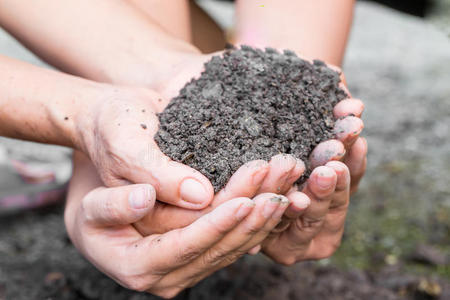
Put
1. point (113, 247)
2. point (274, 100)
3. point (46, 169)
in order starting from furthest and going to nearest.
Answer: point (46, 169), point (274, 100), point (113, 247)

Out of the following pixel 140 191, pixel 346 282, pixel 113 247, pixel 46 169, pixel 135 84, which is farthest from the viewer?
pixel 46 169

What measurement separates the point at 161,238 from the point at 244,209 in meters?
0.26

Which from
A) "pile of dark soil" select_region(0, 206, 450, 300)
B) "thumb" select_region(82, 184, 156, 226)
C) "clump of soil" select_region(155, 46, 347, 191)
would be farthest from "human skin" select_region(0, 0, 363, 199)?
"pile of dark soil" select_region(0, 206, 450, 300)

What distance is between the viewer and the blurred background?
174 cm

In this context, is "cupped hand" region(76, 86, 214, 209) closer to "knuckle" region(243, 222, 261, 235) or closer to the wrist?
"knuckle" region(243, 222, 261, 235)

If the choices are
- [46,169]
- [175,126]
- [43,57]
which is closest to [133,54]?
[43,57]

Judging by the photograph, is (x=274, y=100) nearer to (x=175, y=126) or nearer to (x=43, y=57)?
(x=175, y=126)

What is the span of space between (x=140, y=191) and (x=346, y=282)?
105cm

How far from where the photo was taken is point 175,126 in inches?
51.8

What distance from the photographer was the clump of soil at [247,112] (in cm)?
129

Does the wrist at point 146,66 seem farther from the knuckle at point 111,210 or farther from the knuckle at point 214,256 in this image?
the knuckle at point 214,256

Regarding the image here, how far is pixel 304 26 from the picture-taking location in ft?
5.87

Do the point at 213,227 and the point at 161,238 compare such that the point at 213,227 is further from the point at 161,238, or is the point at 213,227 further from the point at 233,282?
the point at 233,282

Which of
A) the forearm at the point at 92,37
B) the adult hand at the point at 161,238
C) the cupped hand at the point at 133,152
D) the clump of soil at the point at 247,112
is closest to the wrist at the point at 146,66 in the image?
the forearm at the point at 92,37
